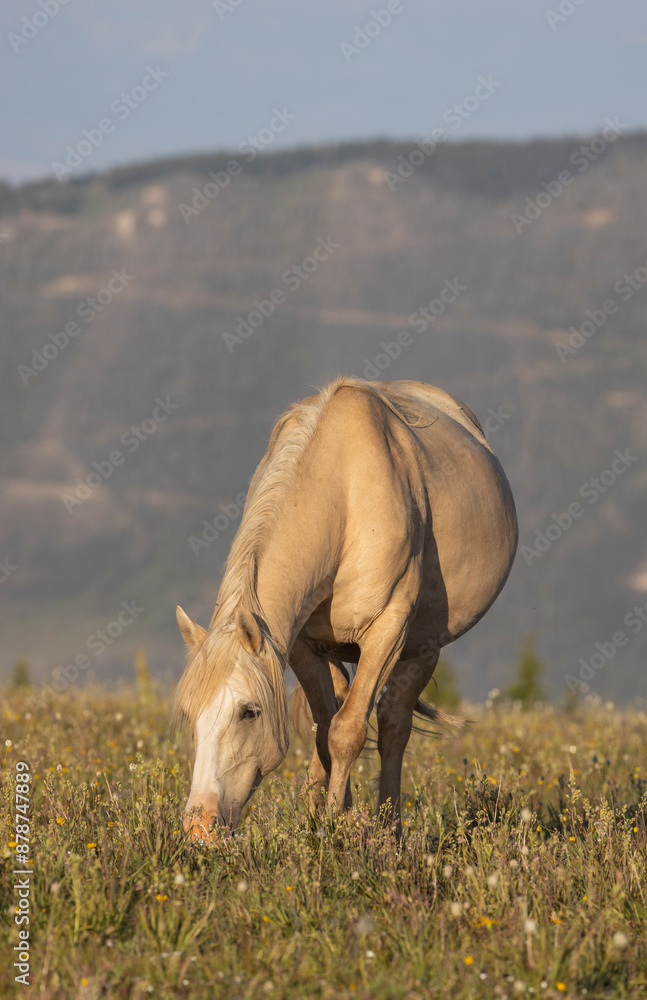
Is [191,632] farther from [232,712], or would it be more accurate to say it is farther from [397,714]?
[397,714]

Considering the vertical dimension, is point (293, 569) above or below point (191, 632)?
above

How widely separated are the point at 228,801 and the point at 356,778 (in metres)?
2.47

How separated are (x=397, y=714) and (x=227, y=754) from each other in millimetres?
2197

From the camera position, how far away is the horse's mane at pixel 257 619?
169 inches

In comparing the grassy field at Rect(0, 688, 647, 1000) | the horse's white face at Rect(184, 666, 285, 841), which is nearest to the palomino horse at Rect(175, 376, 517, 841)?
the horse's white face at Rect(184, 666, 285, 841)

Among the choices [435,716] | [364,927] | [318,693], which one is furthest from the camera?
[435,716]

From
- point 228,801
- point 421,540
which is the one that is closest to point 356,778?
point 421,540

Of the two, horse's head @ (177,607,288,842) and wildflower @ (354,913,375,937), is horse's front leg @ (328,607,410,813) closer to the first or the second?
horse's head @ (177,607,288,842)

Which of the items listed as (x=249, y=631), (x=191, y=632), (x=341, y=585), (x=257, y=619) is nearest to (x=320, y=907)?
(x=249, y=631)

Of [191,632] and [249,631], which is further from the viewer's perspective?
[191,632]

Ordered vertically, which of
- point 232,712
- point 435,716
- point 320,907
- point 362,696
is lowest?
point 320,907

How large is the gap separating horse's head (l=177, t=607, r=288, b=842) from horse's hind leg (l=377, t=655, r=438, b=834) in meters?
1.81

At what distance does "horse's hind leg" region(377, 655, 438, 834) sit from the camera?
6.07 metres

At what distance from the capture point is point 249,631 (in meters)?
4.32
